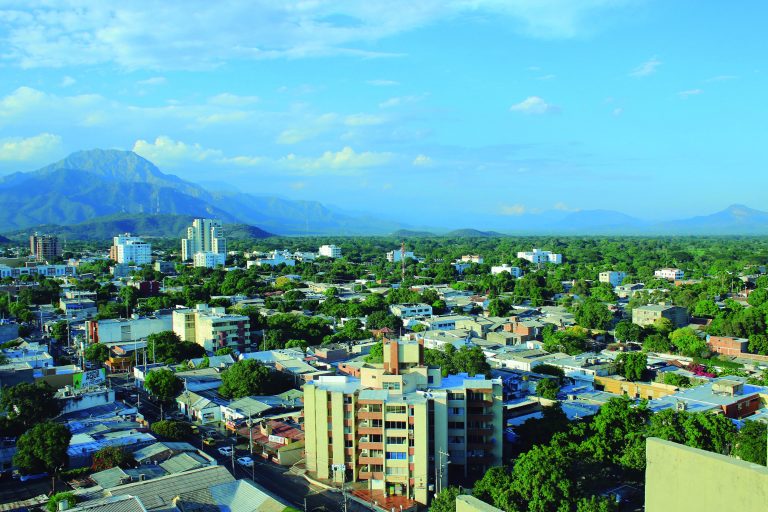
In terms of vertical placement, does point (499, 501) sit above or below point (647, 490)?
below

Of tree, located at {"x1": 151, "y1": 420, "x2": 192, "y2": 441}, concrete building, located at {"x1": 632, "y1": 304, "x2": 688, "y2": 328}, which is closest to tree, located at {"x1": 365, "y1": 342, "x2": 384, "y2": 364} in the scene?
tree, located at {"x1": 151, "y1": 420, "x2": 192, "y2": 441}

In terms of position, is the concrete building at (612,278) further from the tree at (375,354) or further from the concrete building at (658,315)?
the tree at (375,354)

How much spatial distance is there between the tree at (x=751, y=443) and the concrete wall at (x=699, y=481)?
31.5 ft

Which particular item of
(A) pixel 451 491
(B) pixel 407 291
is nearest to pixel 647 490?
(A) pixel 451 491

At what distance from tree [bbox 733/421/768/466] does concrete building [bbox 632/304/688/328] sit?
1698 cm

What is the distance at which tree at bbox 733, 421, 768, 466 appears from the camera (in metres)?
11.2

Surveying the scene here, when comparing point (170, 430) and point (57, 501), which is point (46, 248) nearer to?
point (170, 430)

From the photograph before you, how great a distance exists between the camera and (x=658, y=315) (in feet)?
96.1

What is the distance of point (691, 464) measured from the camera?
262cm

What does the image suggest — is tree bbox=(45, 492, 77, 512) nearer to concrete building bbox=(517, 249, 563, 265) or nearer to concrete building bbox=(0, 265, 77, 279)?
concrete building bbox=(0, 265, 77, 279)

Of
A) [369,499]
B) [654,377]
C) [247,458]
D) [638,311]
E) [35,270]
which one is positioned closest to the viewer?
[369,499]

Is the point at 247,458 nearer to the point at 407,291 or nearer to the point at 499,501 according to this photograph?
the point at 499,501

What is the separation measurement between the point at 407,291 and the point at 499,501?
2732cm

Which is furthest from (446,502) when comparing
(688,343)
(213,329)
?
(688,343)
